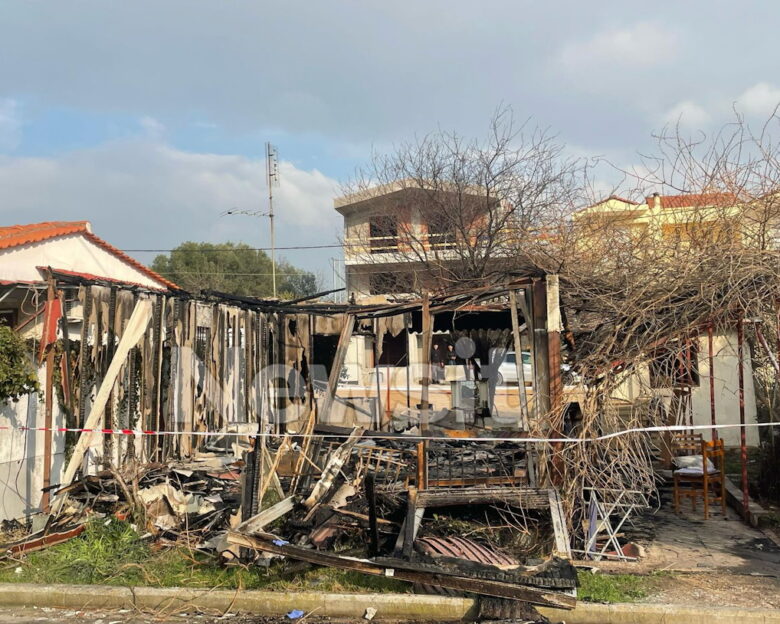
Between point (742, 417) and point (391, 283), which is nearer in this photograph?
point (742, 417)

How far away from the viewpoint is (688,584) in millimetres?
5668

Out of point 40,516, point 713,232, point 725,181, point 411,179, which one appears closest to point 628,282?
point 713,232

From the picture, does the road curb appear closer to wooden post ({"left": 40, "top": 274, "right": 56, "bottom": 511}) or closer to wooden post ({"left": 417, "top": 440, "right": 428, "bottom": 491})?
wooden post ({"left": 417, "top": 440, "right": 428, "bottom": 491})

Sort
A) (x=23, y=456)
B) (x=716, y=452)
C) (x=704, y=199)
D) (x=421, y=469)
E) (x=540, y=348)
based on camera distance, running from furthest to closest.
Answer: (x=716, y=452) < (x=704, y=199) < (x=23, y=456) < (x=540, y=348) < (x=421, y=469)

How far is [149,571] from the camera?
19.5 feet

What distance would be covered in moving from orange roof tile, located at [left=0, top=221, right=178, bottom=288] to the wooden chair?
31.9 feet

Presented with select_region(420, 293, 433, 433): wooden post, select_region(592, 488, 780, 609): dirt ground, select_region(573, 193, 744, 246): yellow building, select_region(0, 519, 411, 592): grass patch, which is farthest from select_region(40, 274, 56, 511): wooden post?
select_region(573, 193, 744, 246): yellow building

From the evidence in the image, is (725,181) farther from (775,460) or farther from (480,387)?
(480,387)

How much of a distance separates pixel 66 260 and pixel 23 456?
16.3 ft

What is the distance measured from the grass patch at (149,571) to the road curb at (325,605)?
0.55 feet

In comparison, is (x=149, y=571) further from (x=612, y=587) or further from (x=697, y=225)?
(x=697, y=225)

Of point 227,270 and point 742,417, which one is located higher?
point 227,270

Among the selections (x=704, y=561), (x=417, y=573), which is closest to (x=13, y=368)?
(x=417, y=573)

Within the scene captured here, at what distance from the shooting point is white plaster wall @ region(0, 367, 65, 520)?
766 cm
